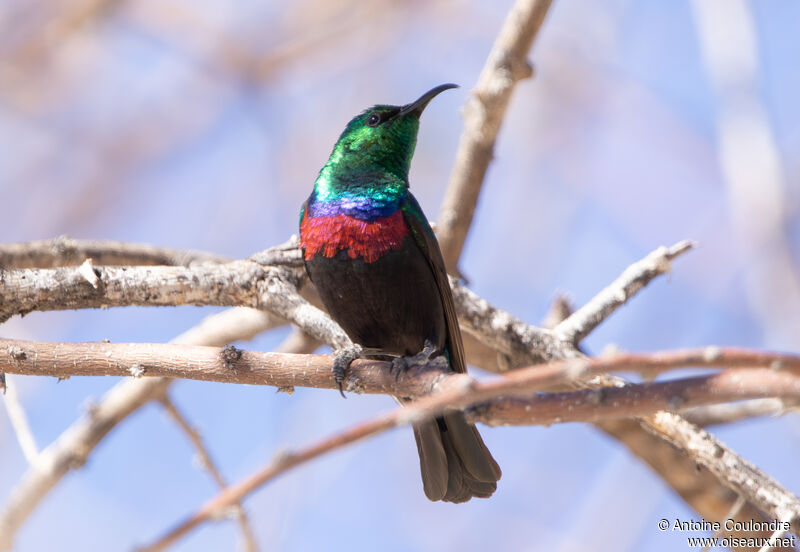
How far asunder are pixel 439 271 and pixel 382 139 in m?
0.91

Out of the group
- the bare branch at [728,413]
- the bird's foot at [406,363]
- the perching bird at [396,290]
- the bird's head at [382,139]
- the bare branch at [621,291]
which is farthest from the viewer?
the bare branch at [728,413]

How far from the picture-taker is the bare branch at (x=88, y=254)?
11.9 ft

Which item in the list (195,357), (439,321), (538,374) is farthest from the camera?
(439,321)

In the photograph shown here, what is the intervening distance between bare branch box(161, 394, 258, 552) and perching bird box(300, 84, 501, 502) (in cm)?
79

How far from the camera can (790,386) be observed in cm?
150

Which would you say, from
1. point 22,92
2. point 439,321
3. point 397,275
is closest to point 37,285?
point 397,275

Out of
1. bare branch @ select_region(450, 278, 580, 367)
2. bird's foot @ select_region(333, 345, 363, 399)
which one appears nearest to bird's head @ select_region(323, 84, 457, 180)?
bare branch @ select_region(450, 278, 580, 367)

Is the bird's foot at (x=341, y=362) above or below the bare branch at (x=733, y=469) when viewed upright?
above

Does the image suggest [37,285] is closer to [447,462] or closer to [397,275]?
[397,275]

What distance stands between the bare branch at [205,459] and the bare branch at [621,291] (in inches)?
63.9

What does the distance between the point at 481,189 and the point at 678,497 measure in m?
2.12

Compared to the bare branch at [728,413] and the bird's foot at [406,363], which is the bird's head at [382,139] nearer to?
the bird's foot at [406,363]

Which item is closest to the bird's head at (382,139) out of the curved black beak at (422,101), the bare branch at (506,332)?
the curved black beak at (422,101)

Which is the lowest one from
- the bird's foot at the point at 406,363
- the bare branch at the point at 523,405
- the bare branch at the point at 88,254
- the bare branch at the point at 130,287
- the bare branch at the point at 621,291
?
the bare branch at the point at 523,405
